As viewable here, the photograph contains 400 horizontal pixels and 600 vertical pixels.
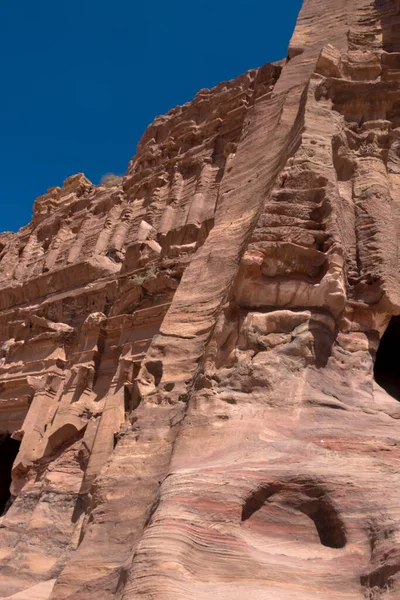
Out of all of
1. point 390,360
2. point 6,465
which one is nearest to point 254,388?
point 390,360

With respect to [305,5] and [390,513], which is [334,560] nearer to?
[390,513]

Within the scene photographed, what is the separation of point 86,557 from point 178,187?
12965mm

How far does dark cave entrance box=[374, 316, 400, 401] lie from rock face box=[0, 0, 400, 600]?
2 centimetres

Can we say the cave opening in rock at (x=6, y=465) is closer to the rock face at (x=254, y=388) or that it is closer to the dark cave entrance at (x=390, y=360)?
the rock face at (x=254, y=388)

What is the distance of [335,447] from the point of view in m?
3.95

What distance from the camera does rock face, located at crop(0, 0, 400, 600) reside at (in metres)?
3.28

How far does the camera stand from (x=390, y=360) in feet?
20.9

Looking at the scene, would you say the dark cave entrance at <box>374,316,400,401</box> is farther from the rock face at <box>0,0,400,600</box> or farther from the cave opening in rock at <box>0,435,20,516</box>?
the cave opening in rock at <box>0,435,20,516</box>

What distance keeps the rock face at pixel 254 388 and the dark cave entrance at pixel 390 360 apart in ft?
0.07

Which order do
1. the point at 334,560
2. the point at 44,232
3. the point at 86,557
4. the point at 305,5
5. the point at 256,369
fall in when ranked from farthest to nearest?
the point at 44,232 → the point at 305,5 → the point at 256,369 → the point at 86,557 → the point at 334,560

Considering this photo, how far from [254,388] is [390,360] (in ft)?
7.94

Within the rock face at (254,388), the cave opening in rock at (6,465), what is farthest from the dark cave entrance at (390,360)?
the cave opening in rock at (6,465)

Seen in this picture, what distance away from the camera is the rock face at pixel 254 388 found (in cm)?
328

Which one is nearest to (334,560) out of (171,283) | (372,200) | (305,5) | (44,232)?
(372,200)
